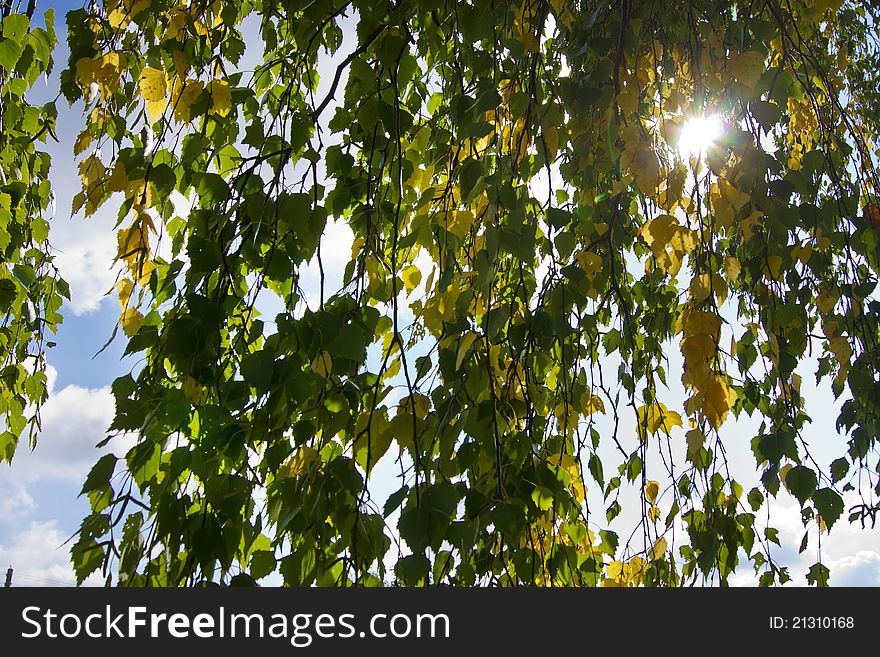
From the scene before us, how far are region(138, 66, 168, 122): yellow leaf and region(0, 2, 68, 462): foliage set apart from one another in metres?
0.44

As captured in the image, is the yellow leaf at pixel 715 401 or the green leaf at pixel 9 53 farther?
the green leaf at pixel 9 53

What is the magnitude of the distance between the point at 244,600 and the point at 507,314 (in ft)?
1.30

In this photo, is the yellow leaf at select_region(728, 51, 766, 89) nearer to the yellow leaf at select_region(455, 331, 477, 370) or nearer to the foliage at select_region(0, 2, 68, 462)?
the yellow leaf at select_region(455, 331, 477, 370)

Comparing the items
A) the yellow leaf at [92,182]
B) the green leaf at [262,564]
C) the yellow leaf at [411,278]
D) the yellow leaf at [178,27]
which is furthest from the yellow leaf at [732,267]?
the yellow leaf at [178,27]

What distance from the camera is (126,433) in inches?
29.0

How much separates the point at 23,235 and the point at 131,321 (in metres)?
0.95

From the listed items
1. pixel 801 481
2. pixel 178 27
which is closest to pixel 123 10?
pixel 178 27

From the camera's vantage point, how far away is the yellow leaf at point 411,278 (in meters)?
1.13

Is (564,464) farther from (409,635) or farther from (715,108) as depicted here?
(715,108)

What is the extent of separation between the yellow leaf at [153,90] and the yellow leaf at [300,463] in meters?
0.46

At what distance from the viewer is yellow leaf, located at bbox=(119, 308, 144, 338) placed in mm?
1047

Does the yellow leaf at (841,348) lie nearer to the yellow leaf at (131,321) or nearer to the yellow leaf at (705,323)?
the yellow leaf at (705,323)

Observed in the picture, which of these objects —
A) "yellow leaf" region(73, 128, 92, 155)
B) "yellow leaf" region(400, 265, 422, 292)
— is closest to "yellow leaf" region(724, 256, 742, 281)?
"yellow leaf" region(400, 265, 422, 292)

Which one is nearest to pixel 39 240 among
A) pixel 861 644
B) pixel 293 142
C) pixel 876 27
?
pixel 293 142
